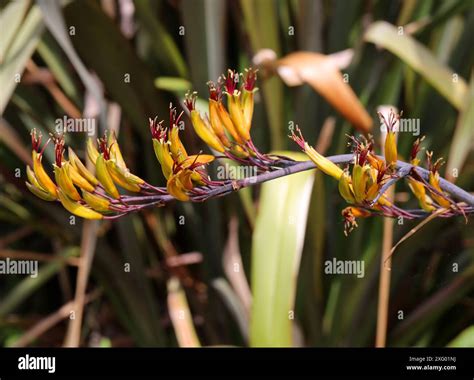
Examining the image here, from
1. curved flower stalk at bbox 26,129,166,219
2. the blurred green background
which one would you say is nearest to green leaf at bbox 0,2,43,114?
the blurred green background

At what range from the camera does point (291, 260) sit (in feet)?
2.81

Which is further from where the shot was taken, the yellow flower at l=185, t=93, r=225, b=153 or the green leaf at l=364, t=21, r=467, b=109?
the green leaf at l=364, t=21, r=467, b=109

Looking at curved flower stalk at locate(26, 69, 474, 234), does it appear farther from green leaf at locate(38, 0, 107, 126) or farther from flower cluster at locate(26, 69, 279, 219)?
green leaf at locate(38, 0, 107, 126)

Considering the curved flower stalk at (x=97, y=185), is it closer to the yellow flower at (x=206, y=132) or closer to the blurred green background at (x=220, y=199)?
the yellow flower at (x=206, y=132)

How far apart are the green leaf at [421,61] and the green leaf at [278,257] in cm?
20

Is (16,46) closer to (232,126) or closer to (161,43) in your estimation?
(161,43)

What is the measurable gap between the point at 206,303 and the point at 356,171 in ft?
2.34

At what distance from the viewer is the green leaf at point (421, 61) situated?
0.92m

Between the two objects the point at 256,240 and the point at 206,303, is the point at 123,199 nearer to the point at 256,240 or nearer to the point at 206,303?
the point at 256,240

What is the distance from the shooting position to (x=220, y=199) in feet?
3.57

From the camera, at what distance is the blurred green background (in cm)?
102

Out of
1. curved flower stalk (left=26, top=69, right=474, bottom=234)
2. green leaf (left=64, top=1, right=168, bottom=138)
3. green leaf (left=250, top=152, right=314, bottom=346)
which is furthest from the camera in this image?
green leaf (left=64, top=1, right=168, bottom=138)

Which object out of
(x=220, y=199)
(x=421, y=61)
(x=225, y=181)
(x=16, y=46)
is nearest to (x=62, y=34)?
(x=16, y=46)
